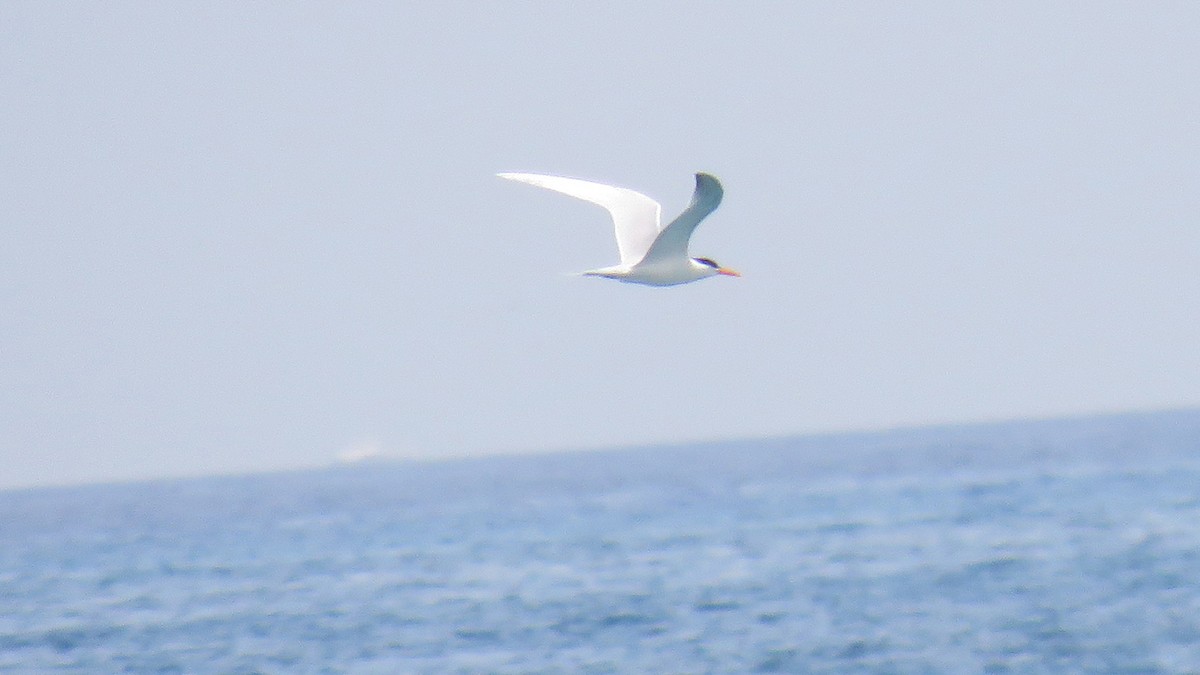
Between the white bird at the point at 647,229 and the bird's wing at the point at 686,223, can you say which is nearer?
the bird's wing at the point at 686,223

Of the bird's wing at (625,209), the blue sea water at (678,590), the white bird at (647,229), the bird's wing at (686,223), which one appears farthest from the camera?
the blue sea water at (678,590)

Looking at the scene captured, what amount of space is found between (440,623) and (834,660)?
924 cm

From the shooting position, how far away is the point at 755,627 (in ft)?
104

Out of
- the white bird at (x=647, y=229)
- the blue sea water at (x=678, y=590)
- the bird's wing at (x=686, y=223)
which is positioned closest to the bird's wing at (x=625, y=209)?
the white bird at (x=647, y=229)

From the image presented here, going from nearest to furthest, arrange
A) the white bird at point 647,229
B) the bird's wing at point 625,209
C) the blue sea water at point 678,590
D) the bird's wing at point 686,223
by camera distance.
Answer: the bird's wing at point 686,223
the white bird at point 647,229
the bird's wing at point 625,209
the blue sea water at point 678,590

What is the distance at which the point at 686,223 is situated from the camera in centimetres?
1614

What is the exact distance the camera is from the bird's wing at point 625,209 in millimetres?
17984

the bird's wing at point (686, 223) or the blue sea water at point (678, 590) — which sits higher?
the bird's wing at point (686, 223)

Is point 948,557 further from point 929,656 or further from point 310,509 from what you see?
point 310,509

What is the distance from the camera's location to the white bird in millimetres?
15672

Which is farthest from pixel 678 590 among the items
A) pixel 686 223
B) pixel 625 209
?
pixel 686 223

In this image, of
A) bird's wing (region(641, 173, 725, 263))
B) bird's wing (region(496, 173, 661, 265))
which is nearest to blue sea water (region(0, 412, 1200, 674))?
bird's wing (region(496, 173, 661, 265))

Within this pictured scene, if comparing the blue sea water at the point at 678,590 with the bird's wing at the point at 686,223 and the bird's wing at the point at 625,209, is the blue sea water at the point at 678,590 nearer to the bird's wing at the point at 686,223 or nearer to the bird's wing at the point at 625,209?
the bird's wing at the point at 625,209

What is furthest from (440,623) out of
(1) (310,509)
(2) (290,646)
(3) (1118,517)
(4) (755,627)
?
(1) (310,509)
